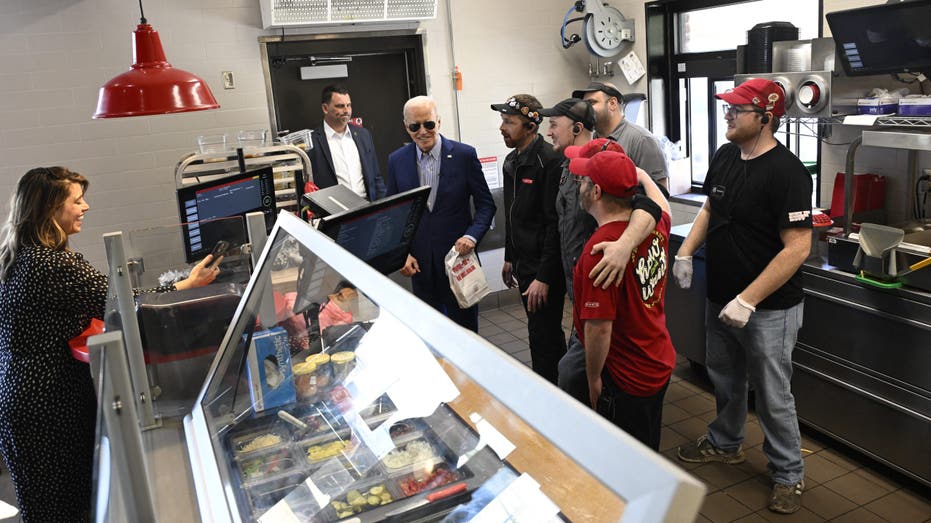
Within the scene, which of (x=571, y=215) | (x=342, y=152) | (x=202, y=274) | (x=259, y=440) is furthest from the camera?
(x=342, y=152)

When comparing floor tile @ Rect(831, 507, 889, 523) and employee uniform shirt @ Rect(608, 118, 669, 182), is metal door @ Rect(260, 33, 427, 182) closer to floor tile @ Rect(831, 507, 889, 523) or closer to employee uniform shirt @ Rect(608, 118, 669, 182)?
employee uniform shirt @ Rect(608, 118, 669, 182)

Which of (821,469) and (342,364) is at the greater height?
(342,364)

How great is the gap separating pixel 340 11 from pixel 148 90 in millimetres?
2955

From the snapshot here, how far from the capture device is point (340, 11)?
18.6 ft

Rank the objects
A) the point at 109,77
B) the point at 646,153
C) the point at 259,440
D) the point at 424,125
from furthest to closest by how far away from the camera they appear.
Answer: the point at 109,77 → the point at 424,125 → the point at 646,153 → the point at 259,440

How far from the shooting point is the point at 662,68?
6402 mm

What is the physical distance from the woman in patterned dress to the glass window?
430cm

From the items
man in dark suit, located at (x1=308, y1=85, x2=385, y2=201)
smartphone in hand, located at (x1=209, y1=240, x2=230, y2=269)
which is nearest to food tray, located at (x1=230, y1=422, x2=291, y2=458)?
smartphone in hand, located at (x1=209, y1=240, x2=230, y2=269)

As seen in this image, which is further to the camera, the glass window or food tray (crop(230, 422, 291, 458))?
the glass window

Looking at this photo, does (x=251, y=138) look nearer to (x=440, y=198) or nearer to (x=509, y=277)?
(x=440, y=198)

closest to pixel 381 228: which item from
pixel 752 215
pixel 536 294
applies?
pixel 536 294

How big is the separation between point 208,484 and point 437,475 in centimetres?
60

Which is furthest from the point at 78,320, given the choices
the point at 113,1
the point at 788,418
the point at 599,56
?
the point at 599,56

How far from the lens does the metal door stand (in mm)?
5891
